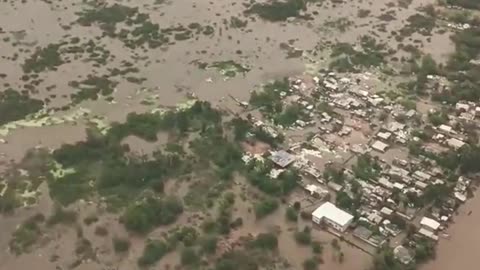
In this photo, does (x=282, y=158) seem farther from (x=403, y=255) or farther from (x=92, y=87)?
(x=92, y=87)

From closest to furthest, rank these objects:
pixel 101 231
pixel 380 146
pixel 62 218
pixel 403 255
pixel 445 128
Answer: pixel 403 255, pixel 101 231, pixel 62 218, pixel 380 146, pixel 445 128

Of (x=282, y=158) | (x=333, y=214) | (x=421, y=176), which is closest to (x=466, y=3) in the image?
(x=421, y=176)

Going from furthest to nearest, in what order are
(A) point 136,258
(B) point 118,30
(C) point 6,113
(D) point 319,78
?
(B) point 118,30, (D) point 319,78, (C) point 6,113, (A) point 136,258

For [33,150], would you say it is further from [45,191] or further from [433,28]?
[433,28]

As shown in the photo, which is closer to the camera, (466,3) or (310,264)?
(310,264)

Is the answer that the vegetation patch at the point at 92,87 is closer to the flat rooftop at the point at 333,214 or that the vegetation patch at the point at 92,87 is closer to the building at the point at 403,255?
the flat rooftop at the point at 333,214

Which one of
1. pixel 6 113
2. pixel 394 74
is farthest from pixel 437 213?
pixel 6 113
